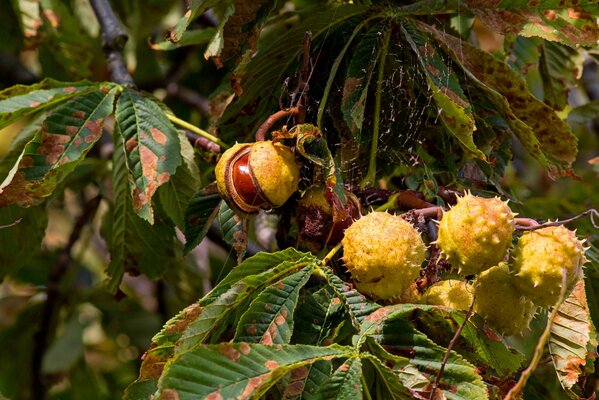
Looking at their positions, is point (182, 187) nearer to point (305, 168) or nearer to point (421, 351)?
point (305, 168)

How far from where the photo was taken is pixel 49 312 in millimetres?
3330

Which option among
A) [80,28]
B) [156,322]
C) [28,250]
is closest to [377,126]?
[28,250]

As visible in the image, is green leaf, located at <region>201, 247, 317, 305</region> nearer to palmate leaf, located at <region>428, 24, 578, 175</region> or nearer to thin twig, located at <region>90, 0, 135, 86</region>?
palmate leaf, located at <region>428, 24, 578, 175</region>

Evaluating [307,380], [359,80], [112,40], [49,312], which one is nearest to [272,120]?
[359,80]

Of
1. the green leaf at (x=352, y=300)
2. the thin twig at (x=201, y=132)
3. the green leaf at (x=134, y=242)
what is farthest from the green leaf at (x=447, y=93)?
the green leaf at (x=134, y=242)

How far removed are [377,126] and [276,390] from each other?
690 mm

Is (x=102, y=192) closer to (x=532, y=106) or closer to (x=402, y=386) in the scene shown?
(x=532, y=106)

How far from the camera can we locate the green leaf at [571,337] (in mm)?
1635

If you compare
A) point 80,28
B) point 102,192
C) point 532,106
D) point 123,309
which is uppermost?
point 532,106

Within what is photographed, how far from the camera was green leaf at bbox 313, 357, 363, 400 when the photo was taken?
1388 mm

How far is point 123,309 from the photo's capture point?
339cm

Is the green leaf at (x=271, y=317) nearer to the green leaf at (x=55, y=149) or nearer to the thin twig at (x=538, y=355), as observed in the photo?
the thin twig at (x=538, y=355)

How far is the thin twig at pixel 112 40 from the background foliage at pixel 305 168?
135 millimetres

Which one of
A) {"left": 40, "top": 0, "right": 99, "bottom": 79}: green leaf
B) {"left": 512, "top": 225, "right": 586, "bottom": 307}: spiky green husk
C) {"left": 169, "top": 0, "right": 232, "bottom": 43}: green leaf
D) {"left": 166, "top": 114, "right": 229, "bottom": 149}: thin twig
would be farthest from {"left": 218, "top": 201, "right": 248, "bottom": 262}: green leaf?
{"left": 40, "top": 0, "right": 99, "bottom": 79}: green leaf
